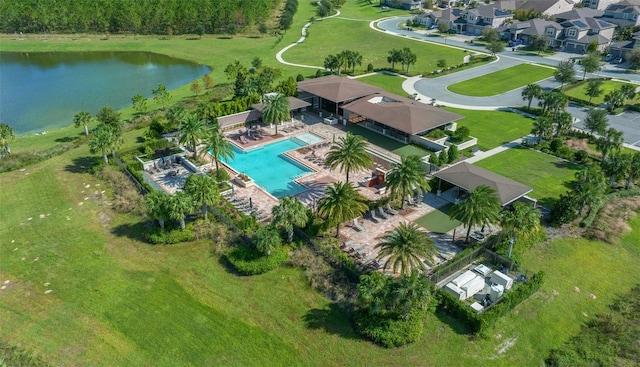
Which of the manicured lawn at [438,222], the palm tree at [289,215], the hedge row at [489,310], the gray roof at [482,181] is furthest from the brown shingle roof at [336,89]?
the hedge row at [489,310]

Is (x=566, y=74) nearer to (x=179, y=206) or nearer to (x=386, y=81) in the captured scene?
(x=386, y=81)

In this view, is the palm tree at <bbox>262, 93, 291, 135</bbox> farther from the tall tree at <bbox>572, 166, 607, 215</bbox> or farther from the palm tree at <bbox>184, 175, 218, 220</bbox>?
the tall tree at <bbox>572, 166, 607, 215</bbox>

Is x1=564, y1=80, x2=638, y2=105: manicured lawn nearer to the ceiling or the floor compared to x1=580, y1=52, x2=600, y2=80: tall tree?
nearer to the floor

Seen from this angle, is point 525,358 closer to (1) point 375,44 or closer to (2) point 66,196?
(2) point 66,196

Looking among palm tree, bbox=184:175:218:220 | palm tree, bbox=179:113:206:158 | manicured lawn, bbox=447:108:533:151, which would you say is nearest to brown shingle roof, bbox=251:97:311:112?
palm tree, bbox=179:113:206:158

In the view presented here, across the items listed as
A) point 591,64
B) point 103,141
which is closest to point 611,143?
point 591,64
